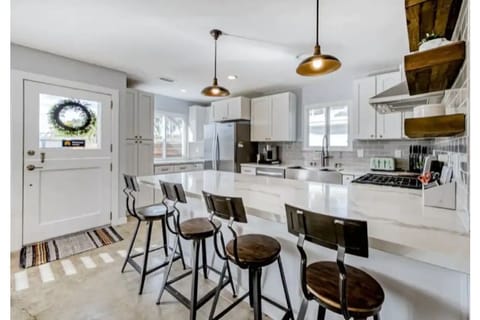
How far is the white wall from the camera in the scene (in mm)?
2768

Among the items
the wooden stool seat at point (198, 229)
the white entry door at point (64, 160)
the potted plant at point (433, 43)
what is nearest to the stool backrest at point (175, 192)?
the wooden stool seat at point (198, 229)

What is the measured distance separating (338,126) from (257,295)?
3.46 metres

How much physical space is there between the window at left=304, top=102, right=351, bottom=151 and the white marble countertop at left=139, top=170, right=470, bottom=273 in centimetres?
248

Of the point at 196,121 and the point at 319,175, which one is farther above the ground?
the point at 196,121

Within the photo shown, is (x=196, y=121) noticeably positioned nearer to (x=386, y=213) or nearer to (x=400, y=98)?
(x=400, y=98)

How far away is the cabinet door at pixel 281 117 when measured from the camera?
173 inches

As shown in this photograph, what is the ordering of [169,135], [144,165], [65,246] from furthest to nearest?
[169,135], [144,165], [65,246]

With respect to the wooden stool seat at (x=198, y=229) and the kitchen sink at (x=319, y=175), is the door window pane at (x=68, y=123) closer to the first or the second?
the wooden stool seat at (x=198, y=229)

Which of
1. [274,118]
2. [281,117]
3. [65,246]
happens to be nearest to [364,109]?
[281,117]

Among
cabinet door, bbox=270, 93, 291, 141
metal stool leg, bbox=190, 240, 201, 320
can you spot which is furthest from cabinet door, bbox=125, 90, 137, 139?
metal stool leg, bbox=190, 240, 201, 320

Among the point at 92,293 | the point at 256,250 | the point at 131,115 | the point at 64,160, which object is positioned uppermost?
the point at 131,115

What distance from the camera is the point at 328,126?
4180 mm

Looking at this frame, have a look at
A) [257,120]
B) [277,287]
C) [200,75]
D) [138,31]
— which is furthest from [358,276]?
[257,120]

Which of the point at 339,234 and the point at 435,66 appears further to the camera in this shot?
the point at 435,66
